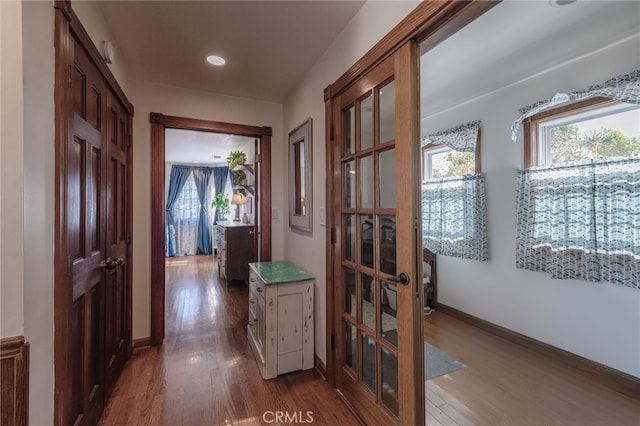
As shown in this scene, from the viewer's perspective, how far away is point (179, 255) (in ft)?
24.7

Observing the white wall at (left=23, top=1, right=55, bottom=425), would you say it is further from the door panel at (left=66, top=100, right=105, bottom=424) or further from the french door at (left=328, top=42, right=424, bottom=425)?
the french door at (left=328, top=42, right=424, bottom=425)

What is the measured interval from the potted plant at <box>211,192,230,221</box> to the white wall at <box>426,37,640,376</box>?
560cm

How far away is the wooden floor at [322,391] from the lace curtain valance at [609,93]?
2207 mm

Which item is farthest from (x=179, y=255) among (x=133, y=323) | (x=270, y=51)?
(x=270, y=51)

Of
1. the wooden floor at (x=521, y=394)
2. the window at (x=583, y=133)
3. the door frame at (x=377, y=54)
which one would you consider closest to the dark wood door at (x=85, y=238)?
the door frame at (x=377, y=54)

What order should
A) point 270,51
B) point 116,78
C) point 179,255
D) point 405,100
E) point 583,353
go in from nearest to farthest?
point 405,100 → point 116,78 → point 270,51 → point 583,353 → point 179,255

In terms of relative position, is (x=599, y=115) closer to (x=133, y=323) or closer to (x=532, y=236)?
(x=532, y=236)

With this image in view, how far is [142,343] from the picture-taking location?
2.56 meters

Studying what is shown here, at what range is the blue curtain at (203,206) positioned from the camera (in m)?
7.74

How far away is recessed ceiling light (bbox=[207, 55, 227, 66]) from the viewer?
2.21 meters

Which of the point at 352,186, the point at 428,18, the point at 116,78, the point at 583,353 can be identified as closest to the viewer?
the point at 428,18

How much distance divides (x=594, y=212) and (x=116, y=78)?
3951 mm

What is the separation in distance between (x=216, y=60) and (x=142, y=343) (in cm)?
267

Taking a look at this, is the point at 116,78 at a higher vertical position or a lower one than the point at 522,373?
higher
